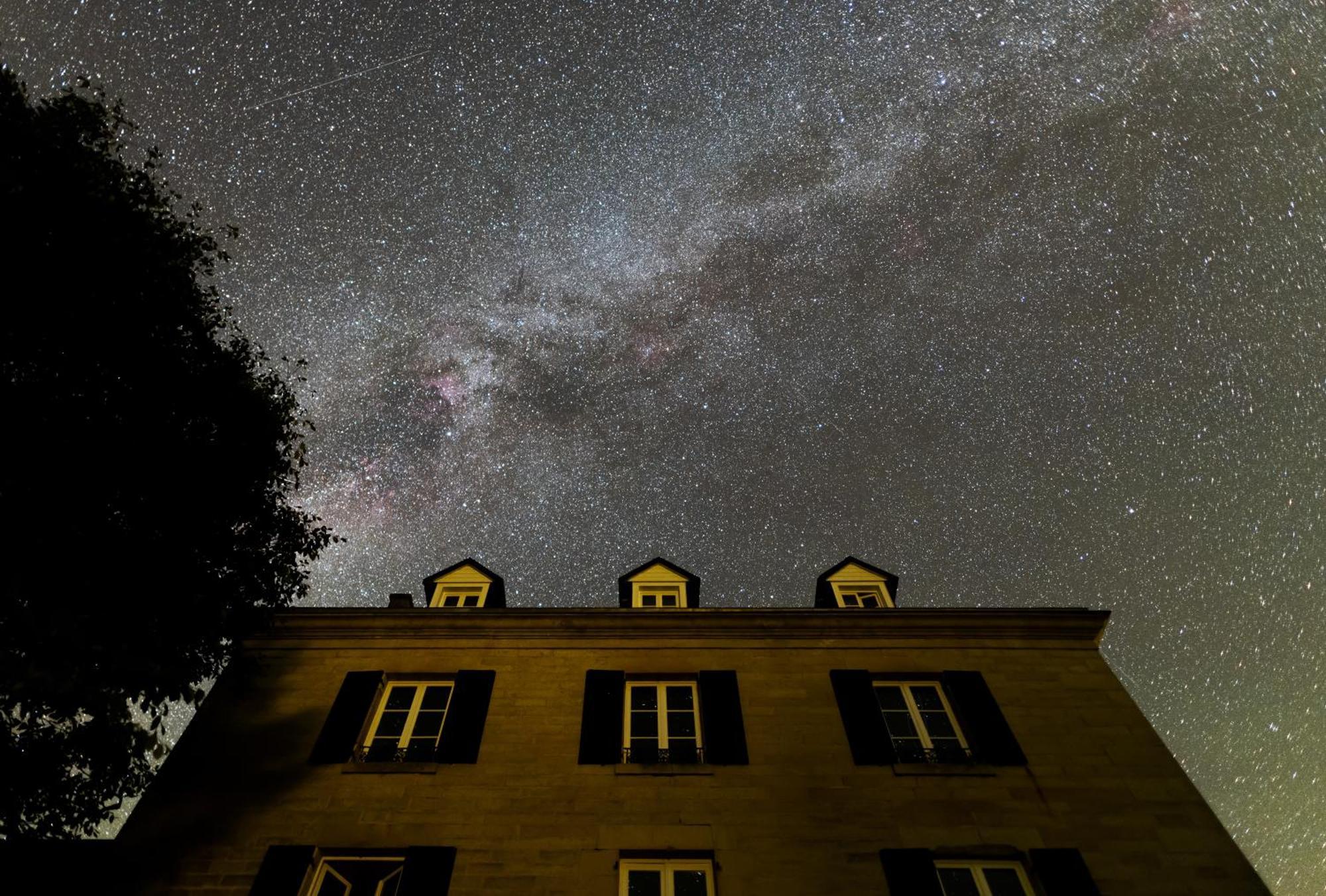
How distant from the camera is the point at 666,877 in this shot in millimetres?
11094

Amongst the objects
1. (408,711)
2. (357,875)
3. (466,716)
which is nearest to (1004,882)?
(466,716)

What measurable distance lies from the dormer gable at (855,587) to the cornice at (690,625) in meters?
1.44

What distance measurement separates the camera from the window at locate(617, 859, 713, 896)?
11.0 m

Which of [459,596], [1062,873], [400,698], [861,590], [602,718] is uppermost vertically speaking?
[459,596]

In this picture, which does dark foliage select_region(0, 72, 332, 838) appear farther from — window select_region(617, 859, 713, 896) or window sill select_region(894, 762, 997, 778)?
window sill select_region(894, 762, 997, 778)

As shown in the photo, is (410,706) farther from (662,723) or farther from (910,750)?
(910,750)

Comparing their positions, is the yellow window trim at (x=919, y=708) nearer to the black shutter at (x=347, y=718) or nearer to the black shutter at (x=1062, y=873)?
the black shutter at (x=1062, y=873)

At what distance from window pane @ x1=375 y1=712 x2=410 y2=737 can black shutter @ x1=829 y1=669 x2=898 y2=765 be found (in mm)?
7877

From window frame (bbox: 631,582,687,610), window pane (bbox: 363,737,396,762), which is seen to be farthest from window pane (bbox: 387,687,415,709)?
window frame (bbox: 631,582,687,610)

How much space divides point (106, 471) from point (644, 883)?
37.0 ft

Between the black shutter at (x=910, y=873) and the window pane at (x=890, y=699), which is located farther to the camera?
the window pane at (x=890, y=699)

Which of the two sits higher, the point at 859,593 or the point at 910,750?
the point at 859,593

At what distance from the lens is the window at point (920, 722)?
13016 millimetres

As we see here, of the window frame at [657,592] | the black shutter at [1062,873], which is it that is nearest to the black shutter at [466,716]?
the window frame at [657,592]
